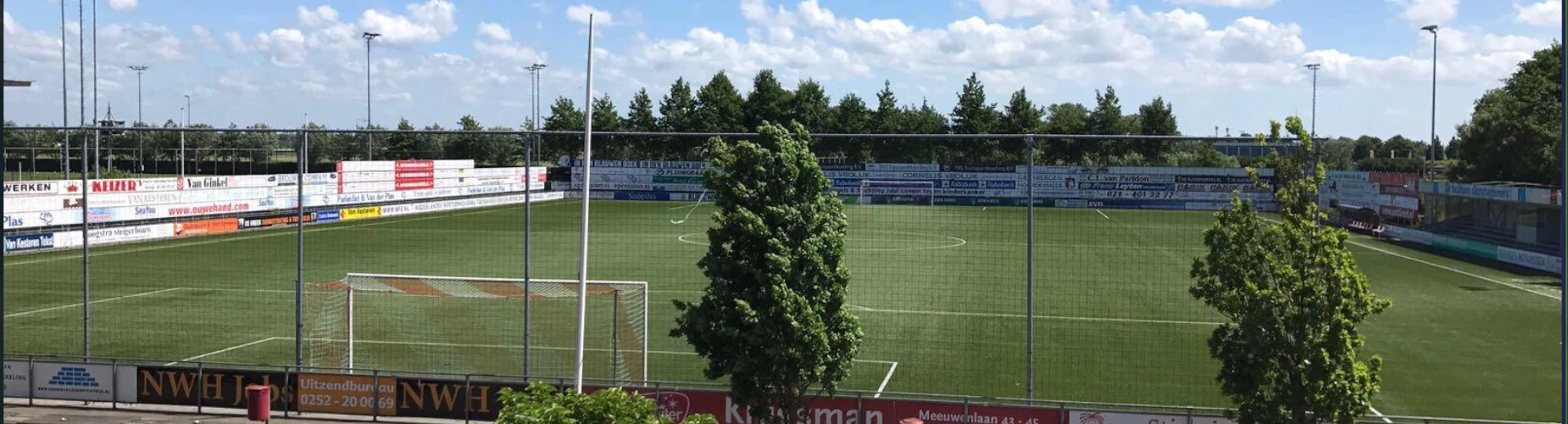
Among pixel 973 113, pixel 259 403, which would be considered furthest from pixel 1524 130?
pixel 259 403

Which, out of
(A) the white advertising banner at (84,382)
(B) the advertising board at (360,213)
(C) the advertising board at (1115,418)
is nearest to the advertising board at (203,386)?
(A) the white advertising banner at (84,382)

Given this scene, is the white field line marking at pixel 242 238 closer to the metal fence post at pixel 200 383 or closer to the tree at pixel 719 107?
the metal fence post at pixel 200 383

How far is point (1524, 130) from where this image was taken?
2633 inches

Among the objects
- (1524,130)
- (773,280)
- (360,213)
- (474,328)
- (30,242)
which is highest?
(1524,130)

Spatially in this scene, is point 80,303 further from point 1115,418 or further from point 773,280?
point 1115,418

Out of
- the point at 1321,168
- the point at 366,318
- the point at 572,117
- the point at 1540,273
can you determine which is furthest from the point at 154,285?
the point at 572,117

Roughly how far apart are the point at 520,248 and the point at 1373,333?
28.6 meters

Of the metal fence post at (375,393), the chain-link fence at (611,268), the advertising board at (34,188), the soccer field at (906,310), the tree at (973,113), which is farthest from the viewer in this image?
the tree at (973,113)

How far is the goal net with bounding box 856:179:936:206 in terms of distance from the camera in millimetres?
37594

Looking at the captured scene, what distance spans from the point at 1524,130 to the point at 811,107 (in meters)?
51.9

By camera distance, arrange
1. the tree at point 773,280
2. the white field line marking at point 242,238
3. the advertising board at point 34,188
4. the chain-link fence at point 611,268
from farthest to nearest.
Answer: the white field line marking at point 242,238 → the advertising board at point 34,188 → the chain-link fence at point 611,268 → the tree at point 773,280

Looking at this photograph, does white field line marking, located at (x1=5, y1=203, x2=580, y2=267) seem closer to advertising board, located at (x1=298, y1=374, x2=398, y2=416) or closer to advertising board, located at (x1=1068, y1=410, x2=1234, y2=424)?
advertising board, located at (x1=298, y1=374, x2=398, y2=416)

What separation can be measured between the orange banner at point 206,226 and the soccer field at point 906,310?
0.74 meters

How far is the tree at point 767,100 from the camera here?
3809 inches
